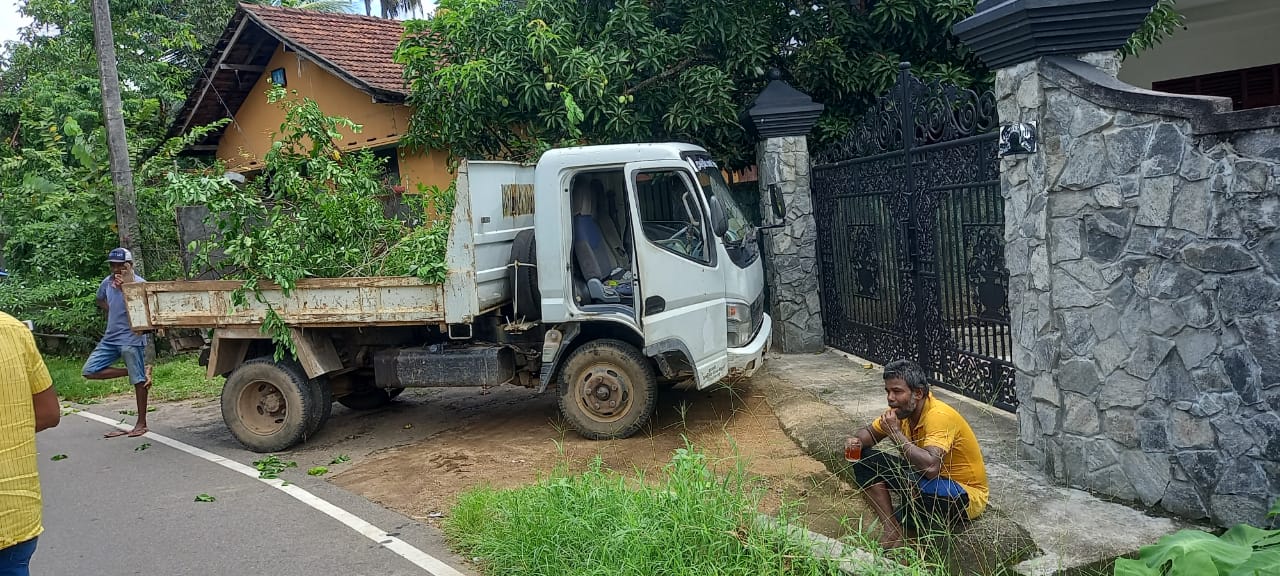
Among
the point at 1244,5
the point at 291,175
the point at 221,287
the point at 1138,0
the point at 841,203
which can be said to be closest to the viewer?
the point at 1138,0

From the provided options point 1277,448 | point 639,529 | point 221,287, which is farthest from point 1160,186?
point 221,287

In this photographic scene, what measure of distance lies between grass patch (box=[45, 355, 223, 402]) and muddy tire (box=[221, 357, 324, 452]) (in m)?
3.54

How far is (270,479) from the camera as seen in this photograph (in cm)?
735

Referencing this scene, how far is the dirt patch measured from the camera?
20.1 ft

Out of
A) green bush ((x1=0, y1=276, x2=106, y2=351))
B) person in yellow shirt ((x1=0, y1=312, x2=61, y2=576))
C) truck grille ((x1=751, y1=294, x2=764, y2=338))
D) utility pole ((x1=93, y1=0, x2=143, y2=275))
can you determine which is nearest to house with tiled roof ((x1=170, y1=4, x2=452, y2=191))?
utility pole ((x1=93, y1=0, x2=143, y2=275))

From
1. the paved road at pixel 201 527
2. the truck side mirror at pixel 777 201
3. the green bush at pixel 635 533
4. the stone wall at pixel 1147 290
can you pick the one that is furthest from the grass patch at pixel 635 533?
the truck side mirror at pixel 777 201

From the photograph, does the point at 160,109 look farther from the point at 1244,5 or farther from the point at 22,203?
the point at 1244,5

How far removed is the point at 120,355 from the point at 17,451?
6.21 metres

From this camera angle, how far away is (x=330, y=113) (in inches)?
646

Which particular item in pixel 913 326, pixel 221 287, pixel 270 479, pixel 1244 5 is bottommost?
pixel 270 479

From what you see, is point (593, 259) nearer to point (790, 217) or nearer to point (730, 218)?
point (730, 218)

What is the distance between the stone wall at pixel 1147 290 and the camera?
15.1 ft

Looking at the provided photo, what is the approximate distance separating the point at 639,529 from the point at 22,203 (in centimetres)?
1521

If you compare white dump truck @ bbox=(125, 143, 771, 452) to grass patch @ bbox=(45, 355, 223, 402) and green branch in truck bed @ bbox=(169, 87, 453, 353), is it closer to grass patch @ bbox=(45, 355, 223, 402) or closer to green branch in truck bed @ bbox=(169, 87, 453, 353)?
green branch in truck bed @ bbox=(169, 87, 453, 353)
